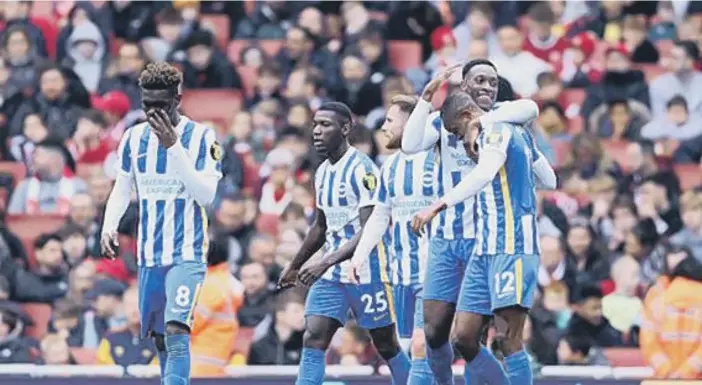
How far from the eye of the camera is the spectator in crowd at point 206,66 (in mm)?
21047

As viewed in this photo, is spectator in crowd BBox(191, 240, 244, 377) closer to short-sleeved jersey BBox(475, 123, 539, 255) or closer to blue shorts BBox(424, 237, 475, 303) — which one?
blue shorts BBox(424, 237, 475, 303)

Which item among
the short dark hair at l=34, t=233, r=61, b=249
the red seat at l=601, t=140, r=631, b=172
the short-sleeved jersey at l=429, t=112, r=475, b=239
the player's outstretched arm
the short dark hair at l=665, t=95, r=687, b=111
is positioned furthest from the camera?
the short dark hair at l=665, t=95, r=687, b=111

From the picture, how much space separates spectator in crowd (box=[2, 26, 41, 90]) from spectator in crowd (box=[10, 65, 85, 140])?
369 mm

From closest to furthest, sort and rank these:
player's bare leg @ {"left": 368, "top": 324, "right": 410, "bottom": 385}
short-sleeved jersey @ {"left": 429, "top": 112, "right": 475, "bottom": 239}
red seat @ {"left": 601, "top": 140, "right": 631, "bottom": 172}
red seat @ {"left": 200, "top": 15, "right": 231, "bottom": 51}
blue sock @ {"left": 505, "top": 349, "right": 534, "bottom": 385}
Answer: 1. blue sock @ {"left": 505, "top": 349, "right": 534, "bottom": 385}
2. short-sleeved jersey @ {"left": 429, "top": 112, "right": 475, "bottom": 239}
3. player's bare leg @ {"left": 368, "top": 324, "right": 410, "bottom": 385}
4. red seat @ {"left": 601, "top": 140, "right": 631, "bottom": 172}
5. red seat @ {"left": 200, "top": 15, "right": 231, "bottom": 51}

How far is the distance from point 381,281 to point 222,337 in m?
2.98

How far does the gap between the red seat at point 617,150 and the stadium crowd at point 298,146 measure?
0.08 ft

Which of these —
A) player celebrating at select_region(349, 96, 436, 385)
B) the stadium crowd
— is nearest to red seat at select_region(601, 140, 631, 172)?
the stadium crowd

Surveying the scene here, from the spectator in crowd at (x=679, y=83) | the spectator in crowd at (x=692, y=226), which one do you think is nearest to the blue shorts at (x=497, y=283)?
the spectator in crowd at (x=692, y=226)

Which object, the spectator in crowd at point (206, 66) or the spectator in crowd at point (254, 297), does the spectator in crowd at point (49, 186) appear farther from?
the spectator in crowd at point (254, 297)

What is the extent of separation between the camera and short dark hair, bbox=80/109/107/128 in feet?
66.8

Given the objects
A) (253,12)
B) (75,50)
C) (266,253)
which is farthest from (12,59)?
(266,253)

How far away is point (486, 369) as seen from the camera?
13266mm

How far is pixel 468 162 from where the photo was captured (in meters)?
13.9

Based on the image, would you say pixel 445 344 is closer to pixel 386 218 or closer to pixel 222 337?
pixel 386 218
